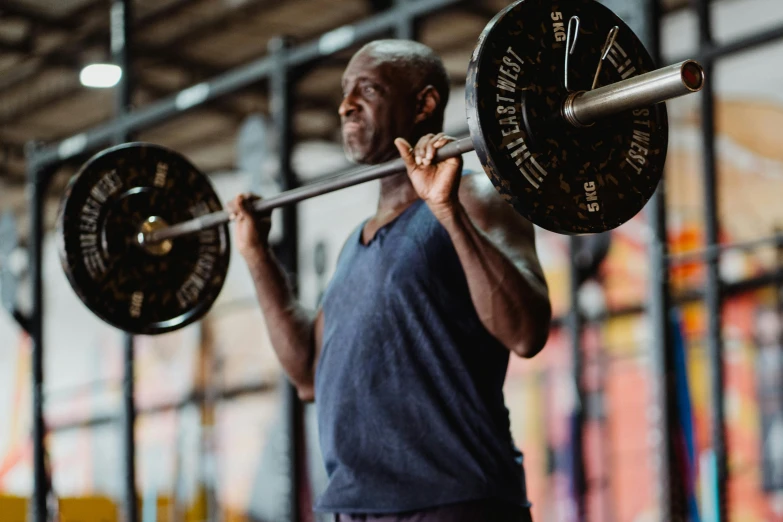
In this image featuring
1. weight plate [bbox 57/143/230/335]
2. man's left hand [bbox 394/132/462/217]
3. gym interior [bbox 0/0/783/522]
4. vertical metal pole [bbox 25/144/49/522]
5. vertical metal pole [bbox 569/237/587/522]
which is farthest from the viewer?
vertical metal pole [bbox 25/144/49/522]

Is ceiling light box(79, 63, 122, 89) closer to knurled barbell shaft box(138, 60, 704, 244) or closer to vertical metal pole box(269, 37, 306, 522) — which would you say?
vertical metal pole box(269, 37, 306, 522)

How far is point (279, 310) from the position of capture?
2.21 m

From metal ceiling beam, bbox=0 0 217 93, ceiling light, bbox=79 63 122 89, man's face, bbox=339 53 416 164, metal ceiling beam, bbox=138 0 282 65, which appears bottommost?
man's face, bbox=339 53 416 164

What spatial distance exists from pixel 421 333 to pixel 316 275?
2.36 m

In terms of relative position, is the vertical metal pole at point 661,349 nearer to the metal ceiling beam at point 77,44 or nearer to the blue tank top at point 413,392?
the blue tank top at point 413,392

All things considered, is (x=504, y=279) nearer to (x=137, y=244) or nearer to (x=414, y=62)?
(x=414, y=62)

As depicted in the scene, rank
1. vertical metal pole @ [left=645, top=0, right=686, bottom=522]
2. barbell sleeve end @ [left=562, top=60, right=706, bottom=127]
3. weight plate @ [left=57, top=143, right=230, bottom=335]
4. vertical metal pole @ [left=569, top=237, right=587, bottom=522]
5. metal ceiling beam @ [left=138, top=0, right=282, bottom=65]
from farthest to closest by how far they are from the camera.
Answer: metal ceiling beam @ [left=138, top=0, right=282, bottom=65]
vertical metal pole @ [left=569, top=237, right=587, bottom=522]
vertical metal pole @ [left=645, top=0, right=686, bottom=522]
weight plate @ [left=57, top=143, right=230, bottom=335]
barbell sleeve end @ [left=562, top=60, right=706, bottom=127]

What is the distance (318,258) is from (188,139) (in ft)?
19.7

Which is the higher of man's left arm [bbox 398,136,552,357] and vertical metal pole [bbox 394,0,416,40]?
vertical metal pole [bbox 394,0,416,40]

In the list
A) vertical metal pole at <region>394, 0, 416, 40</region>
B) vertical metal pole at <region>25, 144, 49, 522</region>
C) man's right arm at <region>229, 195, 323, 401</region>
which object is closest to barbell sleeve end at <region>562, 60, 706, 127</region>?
man's right arm at <region>229, 195, 323, 401</region>

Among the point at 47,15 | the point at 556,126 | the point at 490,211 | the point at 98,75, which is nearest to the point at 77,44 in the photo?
the point at 47,15

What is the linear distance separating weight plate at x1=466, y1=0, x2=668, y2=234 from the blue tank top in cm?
37

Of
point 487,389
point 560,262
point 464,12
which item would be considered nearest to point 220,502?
point 560,262

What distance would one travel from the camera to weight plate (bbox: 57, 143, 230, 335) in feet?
7.73
